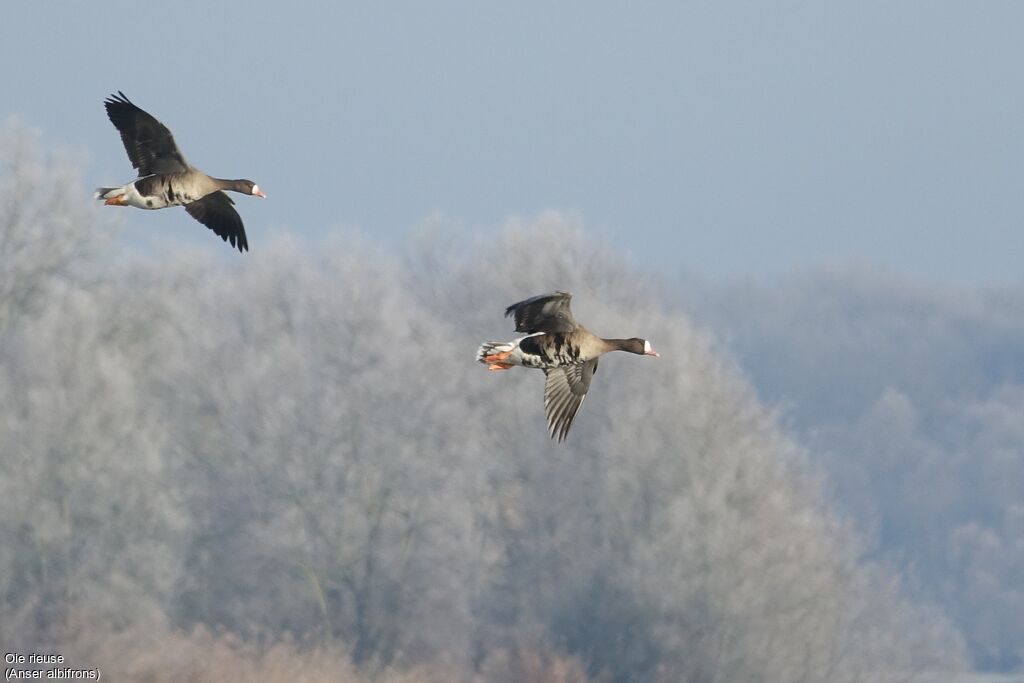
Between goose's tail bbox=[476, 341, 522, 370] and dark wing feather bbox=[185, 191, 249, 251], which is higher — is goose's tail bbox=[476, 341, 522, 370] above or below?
below

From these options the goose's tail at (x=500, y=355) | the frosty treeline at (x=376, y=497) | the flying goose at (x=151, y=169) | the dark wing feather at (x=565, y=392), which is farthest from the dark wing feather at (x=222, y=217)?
the frosty treeline at (x=376, y=497)

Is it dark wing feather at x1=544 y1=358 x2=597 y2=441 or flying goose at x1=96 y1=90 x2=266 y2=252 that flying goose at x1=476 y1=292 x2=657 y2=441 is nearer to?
dark wing feather at x1=544 y1=358 x2=597 y2=441

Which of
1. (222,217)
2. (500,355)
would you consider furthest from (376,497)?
(500,355)

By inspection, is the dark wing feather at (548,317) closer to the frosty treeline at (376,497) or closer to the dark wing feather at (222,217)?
the dark wing feather at (222,217)

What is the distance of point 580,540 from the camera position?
41031mm

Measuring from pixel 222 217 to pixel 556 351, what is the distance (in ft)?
14.2

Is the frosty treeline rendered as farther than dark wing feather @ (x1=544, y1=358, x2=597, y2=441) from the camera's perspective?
Yes

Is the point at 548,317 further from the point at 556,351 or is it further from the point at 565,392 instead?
the point at 565,392

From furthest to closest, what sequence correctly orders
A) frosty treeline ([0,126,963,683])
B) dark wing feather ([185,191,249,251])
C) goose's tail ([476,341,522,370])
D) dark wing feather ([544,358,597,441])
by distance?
1. frosty treeline ([0,126,963,683])
2. dark wing feather ([185,191,249,251])
3. dark wing feather ([544,358,597,441])
4. goose's tail ([476,341,522,370])

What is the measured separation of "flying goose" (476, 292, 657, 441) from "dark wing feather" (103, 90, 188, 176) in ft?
12.1

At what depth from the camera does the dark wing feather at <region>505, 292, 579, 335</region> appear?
1806 centimetres

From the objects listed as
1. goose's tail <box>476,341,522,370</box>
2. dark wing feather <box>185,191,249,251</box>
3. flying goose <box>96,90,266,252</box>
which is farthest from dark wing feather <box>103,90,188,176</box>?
goose's tail <box>476,341,522,370</box>

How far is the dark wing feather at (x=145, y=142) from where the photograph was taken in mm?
19016

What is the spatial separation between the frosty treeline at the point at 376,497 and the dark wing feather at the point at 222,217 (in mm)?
15360
